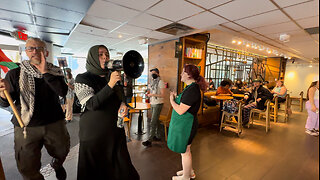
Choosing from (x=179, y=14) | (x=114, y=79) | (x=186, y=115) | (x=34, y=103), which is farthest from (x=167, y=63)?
(x=34, y=103)

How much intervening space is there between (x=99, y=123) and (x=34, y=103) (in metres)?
0.69

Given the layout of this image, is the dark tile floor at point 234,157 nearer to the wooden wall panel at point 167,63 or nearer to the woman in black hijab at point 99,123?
the woman in black hijab at point 99,123

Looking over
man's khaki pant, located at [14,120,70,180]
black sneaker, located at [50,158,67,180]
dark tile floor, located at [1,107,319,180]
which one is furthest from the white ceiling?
black sneaker, located at [50,158,67,180]

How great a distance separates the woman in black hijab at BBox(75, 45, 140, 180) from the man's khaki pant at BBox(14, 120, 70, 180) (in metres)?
0.44

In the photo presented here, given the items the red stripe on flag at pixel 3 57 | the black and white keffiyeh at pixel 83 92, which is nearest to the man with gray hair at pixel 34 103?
the red stripe on flag at pixel 3 57

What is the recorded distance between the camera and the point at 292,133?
3.84 meters

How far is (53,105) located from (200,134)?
10.2 ft

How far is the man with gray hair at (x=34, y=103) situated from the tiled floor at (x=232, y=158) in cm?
87

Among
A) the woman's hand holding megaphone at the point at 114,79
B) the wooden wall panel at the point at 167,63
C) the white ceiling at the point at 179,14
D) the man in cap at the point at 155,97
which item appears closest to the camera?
the woman's hand holding megaphone at the point at 114,79

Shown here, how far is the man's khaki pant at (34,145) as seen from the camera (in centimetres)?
143

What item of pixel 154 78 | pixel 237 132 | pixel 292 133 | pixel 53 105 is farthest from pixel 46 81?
pixel 292 133

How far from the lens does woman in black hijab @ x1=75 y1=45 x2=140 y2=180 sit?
126cm

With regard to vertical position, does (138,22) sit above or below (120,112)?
above

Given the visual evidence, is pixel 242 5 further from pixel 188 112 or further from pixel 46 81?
pixel 46 81
